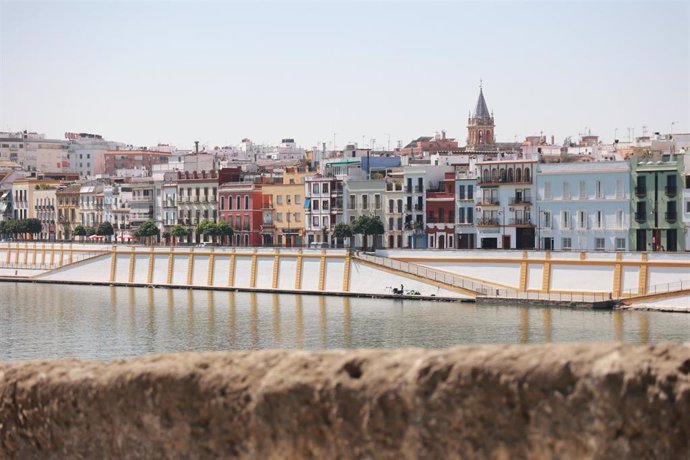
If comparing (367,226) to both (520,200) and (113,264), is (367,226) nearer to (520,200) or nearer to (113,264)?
(520,200)

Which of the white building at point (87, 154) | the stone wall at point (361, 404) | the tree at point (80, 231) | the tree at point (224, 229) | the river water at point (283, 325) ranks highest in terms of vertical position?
the white building at point (87, 154)

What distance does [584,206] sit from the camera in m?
65.8

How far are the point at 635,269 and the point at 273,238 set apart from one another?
34.8 metres

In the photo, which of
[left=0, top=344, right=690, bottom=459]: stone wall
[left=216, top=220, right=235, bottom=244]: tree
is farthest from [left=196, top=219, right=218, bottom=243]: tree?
[left=0, top=344, right=690, bottom=459]: stone wall

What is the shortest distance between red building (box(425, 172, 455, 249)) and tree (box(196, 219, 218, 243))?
16.6 meters

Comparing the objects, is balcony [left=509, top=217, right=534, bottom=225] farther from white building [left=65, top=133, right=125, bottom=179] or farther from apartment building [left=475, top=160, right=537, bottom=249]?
white building [left=65, top=133, right=125, bottom=179]

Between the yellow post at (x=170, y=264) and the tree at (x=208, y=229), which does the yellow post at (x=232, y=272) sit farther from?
the tree at (x=208, y=229)

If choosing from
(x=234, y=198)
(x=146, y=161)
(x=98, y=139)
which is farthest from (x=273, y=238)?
(x=98, y=139)

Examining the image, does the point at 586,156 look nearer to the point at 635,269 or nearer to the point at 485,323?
the point at 635,269

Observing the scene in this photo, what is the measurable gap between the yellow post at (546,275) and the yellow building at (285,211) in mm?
27432

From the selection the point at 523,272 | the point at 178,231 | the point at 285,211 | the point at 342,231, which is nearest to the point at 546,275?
the point at 523,272

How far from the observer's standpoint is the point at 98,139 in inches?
6673

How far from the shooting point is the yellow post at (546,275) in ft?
190

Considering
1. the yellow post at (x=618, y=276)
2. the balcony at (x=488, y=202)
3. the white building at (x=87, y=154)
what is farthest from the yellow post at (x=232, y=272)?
the white building at (x=87, y=154)
